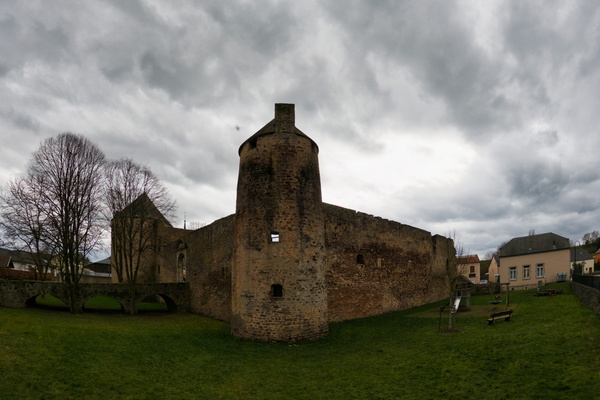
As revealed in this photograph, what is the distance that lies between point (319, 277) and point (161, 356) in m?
6.81

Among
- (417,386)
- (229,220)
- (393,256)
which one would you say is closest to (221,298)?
(229,220)

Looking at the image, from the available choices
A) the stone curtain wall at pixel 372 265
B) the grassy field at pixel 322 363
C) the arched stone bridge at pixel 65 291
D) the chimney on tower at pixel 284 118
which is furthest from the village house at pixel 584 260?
the arched stone bridge at pixel 65 291

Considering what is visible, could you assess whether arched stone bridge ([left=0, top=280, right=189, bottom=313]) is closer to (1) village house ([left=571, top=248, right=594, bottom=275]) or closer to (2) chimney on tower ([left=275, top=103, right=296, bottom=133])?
(2) chimney on tower ([left=275, top=103, right=296, bottom=133])

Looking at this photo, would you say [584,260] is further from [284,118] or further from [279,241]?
[284,118]

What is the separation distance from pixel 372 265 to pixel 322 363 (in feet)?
33.9

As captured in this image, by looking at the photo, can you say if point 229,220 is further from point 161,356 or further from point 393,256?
point 393,256

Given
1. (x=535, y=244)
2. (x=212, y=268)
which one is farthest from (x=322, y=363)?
(x=535, y=244)

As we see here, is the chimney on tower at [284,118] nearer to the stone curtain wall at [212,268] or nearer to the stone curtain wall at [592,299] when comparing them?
the stone curtain wall at [212,268]

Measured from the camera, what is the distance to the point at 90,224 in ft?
74.5

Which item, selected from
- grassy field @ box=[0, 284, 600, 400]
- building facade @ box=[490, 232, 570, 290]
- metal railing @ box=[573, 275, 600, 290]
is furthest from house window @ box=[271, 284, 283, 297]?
building facade @ box=[490, 232, 570, 290]

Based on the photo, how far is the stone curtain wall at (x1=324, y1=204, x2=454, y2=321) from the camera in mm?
19703

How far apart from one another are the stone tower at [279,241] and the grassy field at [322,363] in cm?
97

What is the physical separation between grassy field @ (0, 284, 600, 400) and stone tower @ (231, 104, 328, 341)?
0.97 meters

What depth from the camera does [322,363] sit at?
40.0 ft
